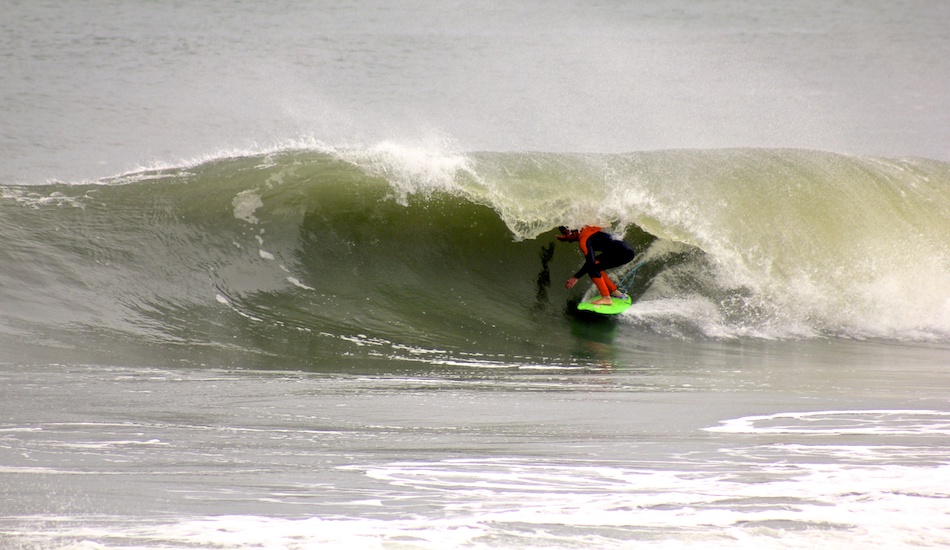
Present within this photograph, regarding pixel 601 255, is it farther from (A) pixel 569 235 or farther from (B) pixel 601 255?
(A) pixel 569 235

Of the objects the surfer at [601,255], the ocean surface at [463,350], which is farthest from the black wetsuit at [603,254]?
the ocean surface at [463,350]

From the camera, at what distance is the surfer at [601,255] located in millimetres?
7480

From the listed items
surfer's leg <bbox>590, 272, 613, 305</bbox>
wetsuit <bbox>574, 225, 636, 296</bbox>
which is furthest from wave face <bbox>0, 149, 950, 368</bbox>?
wetsuit <bbox>574, 225, 636, 296</bbox>

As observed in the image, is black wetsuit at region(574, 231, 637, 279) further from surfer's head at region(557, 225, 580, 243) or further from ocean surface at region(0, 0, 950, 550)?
ocean surface at region(0, 0, 950, 550)

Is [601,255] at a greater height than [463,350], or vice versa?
[601,255]

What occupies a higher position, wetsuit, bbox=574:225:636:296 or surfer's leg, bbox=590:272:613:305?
wetsuit, bbox=574:225:636:296

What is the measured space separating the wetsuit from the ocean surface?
394 mm

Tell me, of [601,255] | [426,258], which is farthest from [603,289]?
[426,258]

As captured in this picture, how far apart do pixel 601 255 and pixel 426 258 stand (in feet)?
5.56

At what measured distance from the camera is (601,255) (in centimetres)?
759

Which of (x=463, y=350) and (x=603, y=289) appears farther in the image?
(x=603, y=289)

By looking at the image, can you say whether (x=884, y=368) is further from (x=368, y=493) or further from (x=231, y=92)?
(x=231, y=92)

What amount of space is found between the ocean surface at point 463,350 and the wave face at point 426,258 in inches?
1.4

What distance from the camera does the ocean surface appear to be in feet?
9.94
